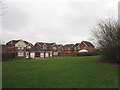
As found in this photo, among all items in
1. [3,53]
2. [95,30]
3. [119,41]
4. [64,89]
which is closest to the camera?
[64,89]

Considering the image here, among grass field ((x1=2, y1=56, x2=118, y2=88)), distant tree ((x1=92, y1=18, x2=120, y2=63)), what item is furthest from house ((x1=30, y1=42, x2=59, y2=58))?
grass field ((x1=2, y1=56, x2=118, y2=88))

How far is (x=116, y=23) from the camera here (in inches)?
569

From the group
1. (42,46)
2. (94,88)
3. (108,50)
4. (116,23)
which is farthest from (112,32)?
(42,46)

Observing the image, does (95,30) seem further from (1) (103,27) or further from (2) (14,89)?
(2) (14,89)

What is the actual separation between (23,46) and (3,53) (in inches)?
555

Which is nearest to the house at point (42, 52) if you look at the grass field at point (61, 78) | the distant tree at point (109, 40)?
the distant tree at point (109, 40)

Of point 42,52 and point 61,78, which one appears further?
point 42,52

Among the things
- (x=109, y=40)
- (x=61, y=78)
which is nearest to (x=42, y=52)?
(x=109, y=40)

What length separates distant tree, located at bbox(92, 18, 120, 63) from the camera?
532 inches

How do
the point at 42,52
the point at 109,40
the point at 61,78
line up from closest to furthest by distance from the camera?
the point at 61,78 → the point at 109,40 → the point at 42,52

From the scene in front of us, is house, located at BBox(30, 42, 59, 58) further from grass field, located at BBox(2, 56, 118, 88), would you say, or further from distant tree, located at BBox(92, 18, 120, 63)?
grass field, located at BBox(2, 56, 118, 88)

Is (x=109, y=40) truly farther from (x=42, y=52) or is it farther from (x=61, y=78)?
(x=42, y=52)

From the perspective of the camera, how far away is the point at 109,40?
14.5 metres

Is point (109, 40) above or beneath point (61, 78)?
above
